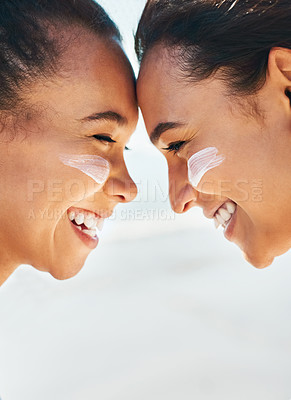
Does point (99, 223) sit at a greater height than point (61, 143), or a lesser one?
lesser

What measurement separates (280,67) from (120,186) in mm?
545

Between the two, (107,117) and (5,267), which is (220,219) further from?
(5,267)

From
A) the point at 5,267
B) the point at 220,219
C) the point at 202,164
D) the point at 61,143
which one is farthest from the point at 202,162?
the point at 5,267

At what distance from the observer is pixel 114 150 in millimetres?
1408

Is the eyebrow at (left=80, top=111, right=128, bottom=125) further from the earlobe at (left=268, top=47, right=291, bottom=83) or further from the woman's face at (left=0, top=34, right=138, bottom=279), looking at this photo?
the earlobe at (left=268, top=47, right=291, bottom=83)

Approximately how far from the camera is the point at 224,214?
143 centimetres

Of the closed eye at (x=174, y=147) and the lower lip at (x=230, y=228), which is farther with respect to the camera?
the lower lip at (x=230, y=228)

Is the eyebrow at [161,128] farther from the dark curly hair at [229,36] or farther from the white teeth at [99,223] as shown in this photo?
the white teeth at [99,223]

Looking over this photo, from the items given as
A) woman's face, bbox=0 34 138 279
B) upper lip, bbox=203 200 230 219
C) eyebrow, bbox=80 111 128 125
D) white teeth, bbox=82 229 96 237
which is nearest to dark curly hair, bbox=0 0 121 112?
woman's face, bbox=0 34 138 279

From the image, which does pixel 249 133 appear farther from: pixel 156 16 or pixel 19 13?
pixel 19 13

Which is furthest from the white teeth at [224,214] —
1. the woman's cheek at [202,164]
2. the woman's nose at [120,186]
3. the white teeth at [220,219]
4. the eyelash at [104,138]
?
the eyelash at [104,138]

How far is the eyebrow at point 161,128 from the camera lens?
1240 millimetres

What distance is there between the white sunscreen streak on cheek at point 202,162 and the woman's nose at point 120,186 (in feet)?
0.66

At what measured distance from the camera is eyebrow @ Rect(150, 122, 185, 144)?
48.8 inches
